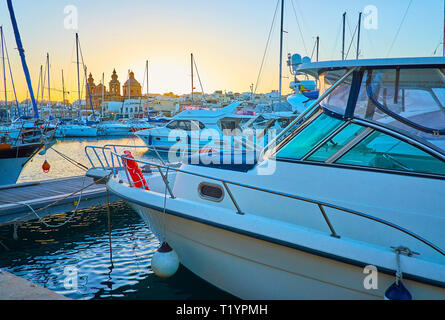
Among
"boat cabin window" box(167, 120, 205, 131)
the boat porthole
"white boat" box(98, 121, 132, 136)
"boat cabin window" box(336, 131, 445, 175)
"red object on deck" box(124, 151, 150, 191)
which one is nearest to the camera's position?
"boat cabin window" box(336, 131, 445, 175)

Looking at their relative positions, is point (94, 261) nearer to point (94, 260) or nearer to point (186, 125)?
point (94, 260)

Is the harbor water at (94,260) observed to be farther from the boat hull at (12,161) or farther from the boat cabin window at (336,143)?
the boat hull at (12,161)

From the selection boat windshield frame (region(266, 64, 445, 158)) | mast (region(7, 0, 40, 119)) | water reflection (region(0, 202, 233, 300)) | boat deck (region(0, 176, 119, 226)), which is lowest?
water reflection (region(0, 202, 233, 300))

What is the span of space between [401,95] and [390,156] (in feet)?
1.92

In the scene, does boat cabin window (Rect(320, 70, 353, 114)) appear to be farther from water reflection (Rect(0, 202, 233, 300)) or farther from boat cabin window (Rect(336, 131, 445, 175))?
water reflection (Rect(0, 202, 233, 300))

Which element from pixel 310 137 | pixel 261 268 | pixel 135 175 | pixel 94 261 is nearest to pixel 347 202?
pixel 310 137

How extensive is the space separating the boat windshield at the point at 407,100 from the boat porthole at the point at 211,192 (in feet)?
5.74

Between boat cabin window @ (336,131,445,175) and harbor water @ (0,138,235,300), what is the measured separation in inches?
90.1

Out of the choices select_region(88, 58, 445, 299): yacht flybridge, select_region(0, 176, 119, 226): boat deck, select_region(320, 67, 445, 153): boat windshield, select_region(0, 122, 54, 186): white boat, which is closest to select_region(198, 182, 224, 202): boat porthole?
select_region(88, 58, 445, 299): yacht flybridge

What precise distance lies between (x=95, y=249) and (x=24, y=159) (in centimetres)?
675

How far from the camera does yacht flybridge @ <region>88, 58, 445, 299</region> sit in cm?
303

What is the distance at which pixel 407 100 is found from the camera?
10.8 feet

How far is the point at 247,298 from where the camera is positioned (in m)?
3.95
